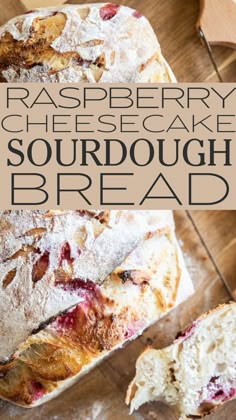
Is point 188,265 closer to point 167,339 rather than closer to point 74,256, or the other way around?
point 167,339

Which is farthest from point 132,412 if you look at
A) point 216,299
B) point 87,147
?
point 87,147

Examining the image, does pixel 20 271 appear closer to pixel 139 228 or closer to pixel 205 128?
pixel 139 228

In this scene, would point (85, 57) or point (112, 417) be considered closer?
point (85, 57)

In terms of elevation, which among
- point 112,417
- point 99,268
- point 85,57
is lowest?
point 112,417

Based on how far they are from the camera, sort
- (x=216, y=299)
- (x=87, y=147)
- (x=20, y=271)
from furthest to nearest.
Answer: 1. (x=216, y=299)
2. (x=87, y=147)
3. (x=20, y=271)

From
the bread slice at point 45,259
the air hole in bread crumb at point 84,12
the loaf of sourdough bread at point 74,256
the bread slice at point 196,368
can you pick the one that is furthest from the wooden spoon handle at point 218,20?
the bread slice at point 196,368

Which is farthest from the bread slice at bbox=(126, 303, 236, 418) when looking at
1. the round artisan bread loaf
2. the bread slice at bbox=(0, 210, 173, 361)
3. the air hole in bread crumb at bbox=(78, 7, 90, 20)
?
the air hole in bread crumb at bbox=(78, 7, 90, 20)
